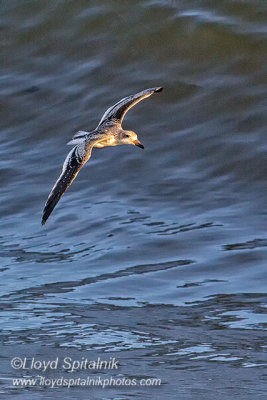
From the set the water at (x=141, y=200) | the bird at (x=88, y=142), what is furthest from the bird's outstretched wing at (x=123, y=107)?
the water at (x=141, y=200)

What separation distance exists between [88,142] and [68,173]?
887 millimetres

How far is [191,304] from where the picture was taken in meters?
8.45

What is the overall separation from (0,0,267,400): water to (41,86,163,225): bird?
1061 mm

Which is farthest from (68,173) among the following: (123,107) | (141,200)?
(141,200)

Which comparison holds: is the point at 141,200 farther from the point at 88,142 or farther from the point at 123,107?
the point at 88,142

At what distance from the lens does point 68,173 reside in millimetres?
8055

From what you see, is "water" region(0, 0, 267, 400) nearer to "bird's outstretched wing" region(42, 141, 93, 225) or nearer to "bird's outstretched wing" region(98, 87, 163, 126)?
"bird's outstretched wing" region(42, 141, 93, 225)

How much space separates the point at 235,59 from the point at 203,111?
48.9 inches

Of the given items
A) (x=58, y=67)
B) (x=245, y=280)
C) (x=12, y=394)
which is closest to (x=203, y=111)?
(x=58, y=67)

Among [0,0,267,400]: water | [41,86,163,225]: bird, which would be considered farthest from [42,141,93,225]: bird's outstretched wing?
[0,0,267,400]: water

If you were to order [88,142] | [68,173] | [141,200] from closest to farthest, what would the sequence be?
[68,173], [88,142], [141,200]

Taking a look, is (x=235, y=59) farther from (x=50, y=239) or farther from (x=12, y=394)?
(x=12, y=394)

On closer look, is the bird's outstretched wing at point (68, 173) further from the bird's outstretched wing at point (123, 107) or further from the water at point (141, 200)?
the bird's outstretched wing at point (123, 107)

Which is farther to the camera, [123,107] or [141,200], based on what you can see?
[141,200]
